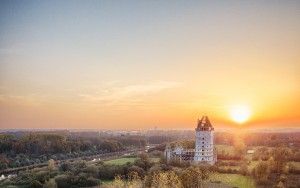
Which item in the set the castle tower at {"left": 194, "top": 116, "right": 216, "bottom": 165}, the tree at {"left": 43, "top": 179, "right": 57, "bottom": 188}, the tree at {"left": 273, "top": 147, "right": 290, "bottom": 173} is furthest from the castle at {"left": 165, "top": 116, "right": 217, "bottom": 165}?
the tree at {"left": 43, "top": 179, "right": 57, "bottom": 188}

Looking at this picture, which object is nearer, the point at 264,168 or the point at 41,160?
the point at 264,168

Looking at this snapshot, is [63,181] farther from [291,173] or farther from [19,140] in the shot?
[19,140]

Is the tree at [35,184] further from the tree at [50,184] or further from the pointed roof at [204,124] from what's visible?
the pointed roof at [204,124]

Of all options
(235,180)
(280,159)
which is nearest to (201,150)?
(280,159)

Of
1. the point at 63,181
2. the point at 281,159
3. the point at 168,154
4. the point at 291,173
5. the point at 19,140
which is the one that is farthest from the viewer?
the point at 19,140

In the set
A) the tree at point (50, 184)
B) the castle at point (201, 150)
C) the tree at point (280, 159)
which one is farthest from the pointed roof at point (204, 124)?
the tree at point (50, 184)

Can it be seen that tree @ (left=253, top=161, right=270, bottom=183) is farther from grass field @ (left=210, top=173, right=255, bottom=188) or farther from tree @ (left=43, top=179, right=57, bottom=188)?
tree @ (left=43, top=179, right=57, bottom=188)

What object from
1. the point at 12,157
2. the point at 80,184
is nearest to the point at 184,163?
the point at 80,184

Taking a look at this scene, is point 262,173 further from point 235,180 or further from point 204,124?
point 204,124
